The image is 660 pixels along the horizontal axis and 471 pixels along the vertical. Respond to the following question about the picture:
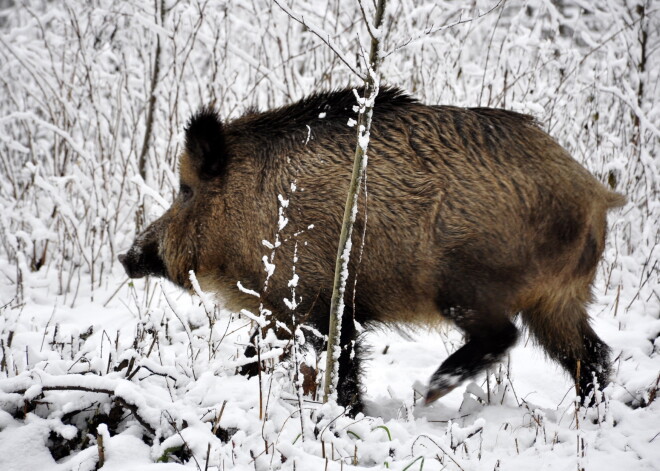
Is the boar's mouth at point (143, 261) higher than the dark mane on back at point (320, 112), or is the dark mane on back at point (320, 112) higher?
the dark mane on back at point (320, 112)

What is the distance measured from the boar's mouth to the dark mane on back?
0.90m

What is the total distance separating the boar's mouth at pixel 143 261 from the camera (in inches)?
138

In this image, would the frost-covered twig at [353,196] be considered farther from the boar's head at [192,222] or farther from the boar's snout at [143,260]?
the boar's snout at [143,260]

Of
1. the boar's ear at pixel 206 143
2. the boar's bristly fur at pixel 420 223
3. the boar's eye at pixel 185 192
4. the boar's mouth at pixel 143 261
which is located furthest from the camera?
the boar's mouth at pixel 143 261

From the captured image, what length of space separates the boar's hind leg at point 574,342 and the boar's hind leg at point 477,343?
0.92 ft

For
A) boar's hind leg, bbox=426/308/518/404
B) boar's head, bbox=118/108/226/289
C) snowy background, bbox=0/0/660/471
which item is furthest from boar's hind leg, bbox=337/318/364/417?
boar's head, bbox=118/108/226/289

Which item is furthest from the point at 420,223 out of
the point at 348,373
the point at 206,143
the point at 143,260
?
the point at 143,260

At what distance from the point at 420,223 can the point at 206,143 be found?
1.24 m

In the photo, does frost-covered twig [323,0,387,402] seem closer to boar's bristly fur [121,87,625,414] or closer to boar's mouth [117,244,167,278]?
boar's bristly fur [121,87,625,414]

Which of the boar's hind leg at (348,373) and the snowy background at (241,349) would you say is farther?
the boar's hind leg at (348,373)

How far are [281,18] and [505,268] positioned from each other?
4.72 meters

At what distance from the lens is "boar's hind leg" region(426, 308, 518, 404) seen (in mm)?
2680

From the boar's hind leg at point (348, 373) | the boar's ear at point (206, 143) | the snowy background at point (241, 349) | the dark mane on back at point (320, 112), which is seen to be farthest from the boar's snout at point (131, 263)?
the boar's hind leg at point (348, 373)

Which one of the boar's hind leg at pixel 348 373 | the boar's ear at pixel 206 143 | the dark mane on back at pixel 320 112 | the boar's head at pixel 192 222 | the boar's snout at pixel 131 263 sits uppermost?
the dark mane on back at pixel 320 112
